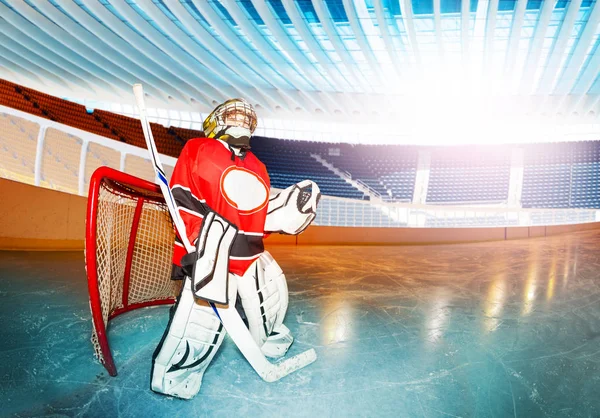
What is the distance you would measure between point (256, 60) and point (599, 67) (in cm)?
806

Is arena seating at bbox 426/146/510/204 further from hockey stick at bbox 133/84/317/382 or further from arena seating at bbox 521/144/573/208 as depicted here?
hockey stick at bbox 133/84/317/382

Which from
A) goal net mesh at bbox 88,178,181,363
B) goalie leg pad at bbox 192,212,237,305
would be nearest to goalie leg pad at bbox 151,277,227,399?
goalie leg pad at bbox 192,212,237,305

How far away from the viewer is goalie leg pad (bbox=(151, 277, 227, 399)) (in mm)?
1141

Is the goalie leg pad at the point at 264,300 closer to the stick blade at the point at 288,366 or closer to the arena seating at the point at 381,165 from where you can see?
the stick blade at the point at 288,366

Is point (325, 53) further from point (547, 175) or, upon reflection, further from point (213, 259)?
point (547, 175)

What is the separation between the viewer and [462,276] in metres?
3.43

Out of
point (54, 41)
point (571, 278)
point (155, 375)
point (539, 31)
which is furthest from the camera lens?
point (54, 41)

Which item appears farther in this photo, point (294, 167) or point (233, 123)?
point (294, 167)

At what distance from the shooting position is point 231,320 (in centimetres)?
117

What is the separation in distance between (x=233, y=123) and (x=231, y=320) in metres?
0.74

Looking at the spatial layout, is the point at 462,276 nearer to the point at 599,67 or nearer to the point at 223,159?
the point at 223,159

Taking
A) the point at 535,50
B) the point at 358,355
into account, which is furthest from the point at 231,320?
the point at 535,50

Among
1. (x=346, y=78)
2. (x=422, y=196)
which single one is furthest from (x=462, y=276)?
(x=422, y=196)

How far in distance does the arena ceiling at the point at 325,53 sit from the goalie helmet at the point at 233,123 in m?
5.50
